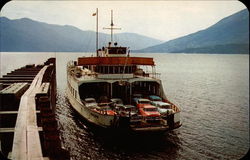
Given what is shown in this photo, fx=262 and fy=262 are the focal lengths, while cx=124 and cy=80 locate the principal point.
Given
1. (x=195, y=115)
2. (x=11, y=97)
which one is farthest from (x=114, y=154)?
(x=195, y=115)

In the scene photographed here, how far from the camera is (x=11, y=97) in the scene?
15.6 m

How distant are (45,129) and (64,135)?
24107 mm

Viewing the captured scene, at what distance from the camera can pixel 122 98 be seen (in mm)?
38719

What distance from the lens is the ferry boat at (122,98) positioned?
2684cm

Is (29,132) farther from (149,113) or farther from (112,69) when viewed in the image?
(112,69)

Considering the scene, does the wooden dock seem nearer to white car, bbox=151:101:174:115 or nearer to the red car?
the red car

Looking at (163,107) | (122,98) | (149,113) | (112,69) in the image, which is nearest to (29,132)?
(149,113)

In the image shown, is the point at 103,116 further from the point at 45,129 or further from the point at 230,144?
the point at 45,129

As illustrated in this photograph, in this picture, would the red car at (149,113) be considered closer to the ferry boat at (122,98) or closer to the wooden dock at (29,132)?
the ferry boat at (122,98)

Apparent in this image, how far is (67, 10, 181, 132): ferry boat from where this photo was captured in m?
26.8

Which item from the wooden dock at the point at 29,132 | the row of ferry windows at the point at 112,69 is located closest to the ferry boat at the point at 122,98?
the row of ferry windows at the point at 112,69

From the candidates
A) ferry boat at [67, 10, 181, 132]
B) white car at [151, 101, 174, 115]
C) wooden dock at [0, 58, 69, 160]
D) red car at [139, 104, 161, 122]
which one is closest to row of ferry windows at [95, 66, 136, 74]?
ferry boat at [67, 10, 181, 132]

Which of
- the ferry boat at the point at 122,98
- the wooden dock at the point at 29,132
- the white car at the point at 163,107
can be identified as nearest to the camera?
the wooden dock at the point at 29,132

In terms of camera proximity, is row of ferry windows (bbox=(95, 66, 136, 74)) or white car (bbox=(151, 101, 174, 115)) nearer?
white car (bbox=(151, 101, 174, 115))
